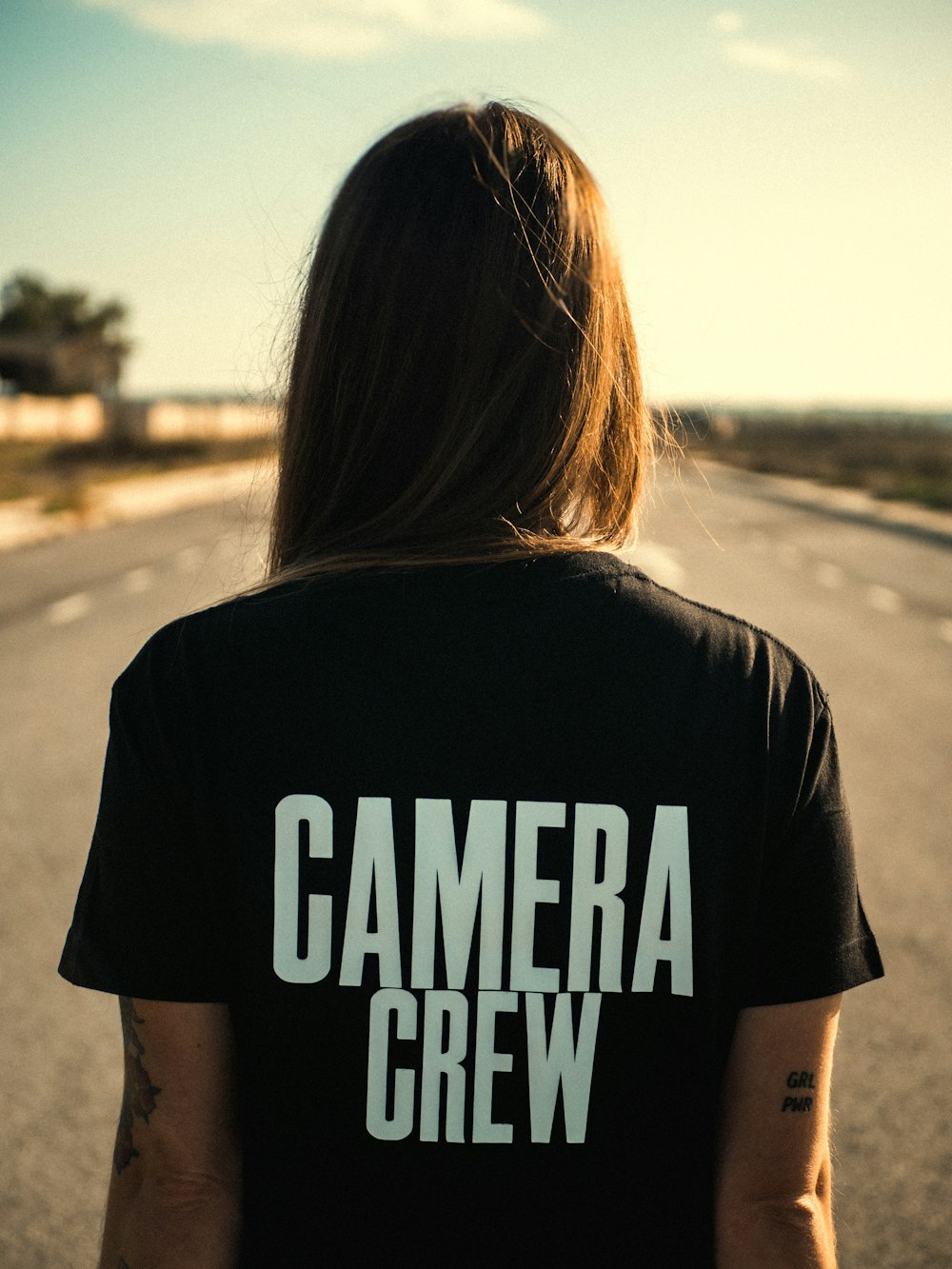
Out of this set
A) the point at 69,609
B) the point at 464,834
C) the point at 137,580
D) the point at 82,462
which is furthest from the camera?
the point at 82,462

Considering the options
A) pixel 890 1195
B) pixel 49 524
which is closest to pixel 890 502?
pixel 49 524

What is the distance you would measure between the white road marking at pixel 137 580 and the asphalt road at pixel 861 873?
66 mm

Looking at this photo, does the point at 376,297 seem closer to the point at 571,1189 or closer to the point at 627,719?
the point at 627,719

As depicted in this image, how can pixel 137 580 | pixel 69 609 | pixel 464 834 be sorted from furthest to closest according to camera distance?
pixel 137 580 → pixel 69 609 → pixel 464 834

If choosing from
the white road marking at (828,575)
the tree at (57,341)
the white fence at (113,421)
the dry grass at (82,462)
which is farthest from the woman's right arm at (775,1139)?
the tree at (57,341)

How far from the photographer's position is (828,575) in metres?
16.5

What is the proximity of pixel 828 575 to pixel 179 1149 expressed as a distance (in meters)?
16.4

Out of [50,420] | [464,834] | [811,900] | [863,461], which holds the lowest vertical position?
[863,461]

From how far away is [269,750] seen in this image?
1.09 meters

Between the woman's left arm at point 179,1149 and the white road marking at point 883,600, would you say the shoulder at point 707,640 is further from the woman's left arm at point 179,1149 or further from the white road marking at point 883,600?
the white road marking at point 883,600

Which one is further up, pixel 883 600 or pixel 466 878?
pixel 466 878

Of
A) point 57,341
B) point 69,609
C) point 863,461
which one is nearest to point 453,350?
point 69,609

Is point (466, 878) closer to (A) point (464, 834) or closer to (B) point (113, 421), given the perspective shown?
(A) point (464, 834)

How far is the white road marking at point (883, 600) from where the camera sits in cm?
1327
